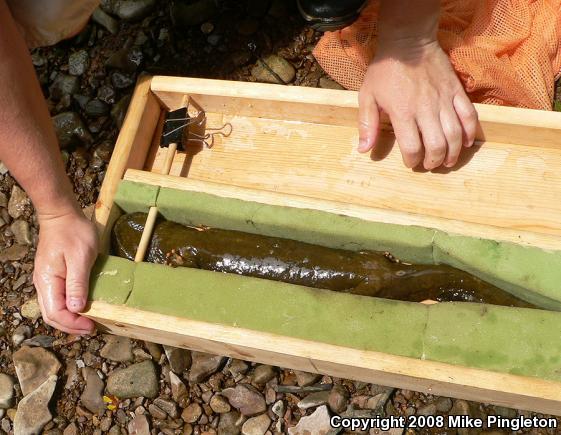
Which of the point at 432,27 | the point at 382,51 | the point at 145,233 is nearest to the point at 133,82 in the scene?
the point at 145,233

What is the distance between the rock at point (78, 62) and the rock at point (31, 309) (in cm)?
131

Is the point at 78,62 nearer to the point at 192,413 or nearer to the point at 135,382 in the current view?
the point at 135,382

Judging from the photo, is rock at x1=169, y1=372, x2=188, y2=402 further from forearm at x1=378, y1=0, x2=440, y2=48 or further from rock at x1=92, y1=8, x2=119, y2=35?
rock at x1=92, y1=8, x2=119, y2=35

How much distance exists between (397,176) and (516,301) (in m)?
0.74

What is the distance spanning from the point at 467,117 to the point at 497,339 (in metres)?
0.95

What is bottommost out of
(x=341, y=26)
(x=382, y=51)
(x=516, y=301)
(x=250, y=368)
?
(x=250, y=368)

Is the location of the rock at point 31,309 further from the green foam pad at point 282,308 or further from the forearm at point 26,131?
the green foam pad at point 282,308

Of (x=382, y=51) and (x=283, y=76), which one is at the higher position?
(x=382, y=51)

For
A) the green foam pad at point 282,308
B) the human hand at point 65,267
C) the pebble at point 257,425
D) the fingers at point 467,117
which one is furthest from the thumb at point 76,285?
the fingers at point 467,117

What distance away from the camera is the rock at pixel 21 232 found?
121 inches

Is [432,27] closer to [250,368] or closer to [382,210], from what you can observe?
[382,210]

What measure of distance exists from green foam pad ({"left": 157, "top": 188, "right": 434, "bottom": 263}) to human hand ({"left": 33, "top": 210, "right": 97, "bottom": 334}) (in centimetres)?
35

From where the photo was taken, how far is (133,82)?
3.35 metres

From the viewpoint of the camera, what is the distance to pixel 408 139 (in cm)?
254
